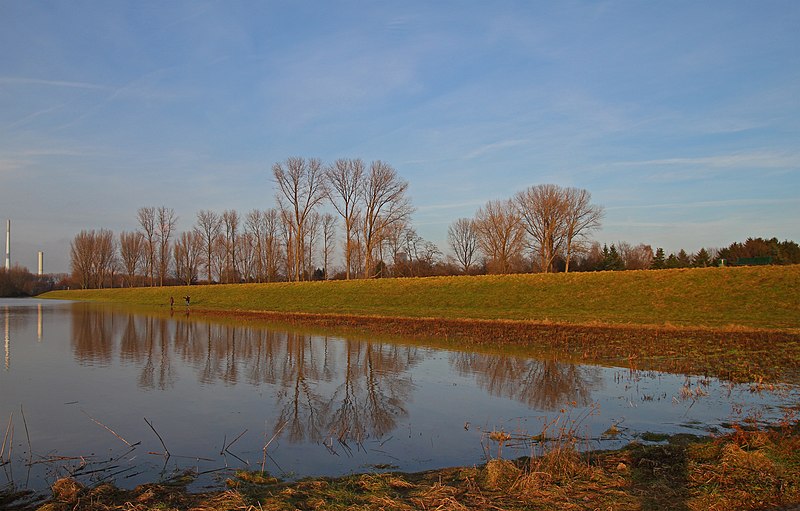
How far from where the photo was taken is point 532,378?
517 inches

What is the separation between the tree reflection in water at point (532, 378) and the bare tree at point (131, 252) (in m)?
96.2

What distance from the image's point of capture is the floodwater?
7.10 meters

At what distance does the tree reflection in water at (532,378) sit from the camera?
36.1 feet

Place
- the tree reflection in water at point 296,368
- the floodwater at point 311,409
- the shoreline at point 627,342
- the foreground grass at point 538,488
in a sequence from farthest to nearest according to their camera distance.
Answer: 1. the shoreline at point 627,342
2. the tree reflection in water at point 296,368
3. the floodwater at point 311,409
4. the foreground grass at point 538,488

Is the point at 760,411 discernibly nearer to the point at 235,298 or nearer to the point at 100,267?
the point at 235,298

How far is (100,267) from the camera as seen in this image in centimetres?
9969

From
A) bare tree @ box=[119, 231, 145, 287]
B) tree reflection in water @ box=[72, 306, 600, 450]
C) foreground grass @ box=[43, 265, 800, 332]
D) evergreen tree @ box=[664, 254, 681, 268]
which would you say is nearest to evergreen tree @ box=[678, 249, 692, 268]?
evergreen tree @ box=[664, 254, 681, 268]

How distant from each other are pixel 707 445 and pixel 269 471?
5749mm

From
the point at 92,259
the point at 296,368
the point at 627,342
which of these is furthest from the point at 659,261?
the point at 92,259

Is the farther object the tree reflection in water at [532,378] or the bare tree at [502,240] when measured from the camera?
the bare tree at [502,240]

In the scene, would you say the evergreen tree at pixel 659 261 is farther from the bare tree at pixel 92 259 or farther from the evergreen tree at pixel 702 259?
the bare tree at pixel 92 259

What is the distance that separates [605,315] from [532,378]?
16.0 metres

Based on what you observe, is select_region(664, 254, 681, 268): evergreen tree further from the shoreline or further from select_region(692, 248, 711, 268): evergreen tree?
the shoreline

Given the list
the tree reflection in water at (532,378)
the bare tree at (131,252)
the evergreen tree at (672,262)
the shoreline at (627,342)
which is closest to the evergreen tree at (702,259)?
the evergreen tree at (672,262)
